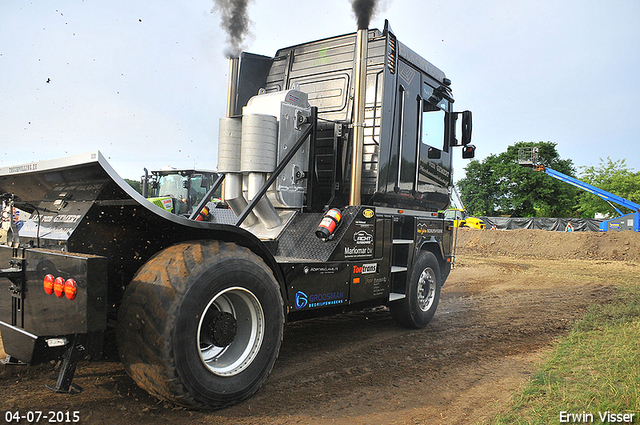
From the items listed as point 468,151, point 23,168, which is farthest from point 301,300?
point 468,151

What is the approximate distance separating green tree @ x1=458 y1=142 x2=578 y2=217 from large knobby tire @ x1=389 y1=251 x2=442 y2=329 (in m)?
56.6

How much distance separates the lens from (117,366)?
4.19m

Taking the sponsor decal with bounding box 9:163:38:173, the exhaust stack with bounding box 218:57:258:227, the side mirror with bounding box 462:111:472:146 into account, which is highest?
the side mirror with bounding box 462:111:472:146

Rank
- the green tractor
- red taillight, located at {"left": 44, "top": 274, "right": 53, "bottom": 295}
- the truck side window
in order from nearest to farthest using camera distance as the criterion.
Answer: red taillight, located at {"left": 44, "top": 274, "right": 53, "bottom": 295}, the truck side window, the green tractor

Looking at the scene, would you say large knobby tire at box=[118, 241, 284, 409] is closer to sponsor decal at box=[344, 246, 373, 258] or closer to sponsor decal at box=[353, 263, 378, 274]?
sponsor decal at box=[344, 246, 373, 258]

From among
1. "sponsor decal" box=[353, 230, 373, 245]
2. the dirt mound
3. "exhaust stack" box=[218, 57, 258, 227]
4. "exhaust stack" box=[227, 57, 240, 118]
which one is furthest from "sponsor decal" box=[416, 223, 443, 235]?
the dirt mound

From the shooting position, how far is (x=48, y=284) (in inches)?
119

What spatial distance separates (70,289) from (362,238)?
9.83ft

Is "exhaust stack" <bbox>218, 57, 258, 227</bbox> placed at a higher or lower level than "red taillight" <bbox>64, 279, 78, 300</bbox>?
higher

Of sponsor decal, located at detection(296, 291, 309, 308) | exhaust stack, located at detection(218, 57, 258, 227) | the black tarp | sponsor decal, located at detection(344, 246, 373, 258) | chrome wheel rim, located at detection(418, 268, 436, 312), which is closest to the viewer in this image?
sponsor decal, located at detection(296, 291, 309, 308)

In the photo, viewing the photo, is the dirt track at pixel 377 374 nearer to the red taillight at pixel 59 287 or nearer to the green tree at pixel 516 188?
the red taillight at pixel 59 287

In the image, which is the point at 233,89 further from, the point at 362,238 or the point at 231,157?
the point at 362,238

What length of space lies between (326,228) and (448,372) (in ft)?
5.90

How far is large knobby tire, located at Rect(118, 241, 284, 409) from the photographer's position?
3.07 metres
